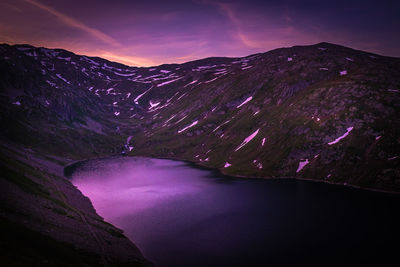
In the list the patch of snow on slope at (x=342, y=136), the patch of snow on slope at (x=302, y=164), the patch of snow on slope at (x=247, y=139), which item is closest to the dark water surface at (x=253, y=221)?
the patch of snow on slope at (x=302, y=164)

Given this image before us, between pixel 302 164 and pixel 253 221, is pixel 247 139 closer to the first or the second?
pixel 302 164

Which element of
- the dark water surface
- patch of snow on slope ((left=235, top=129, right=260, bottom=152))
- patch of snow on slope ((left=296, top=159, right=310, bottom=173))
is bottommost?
the dark water surface

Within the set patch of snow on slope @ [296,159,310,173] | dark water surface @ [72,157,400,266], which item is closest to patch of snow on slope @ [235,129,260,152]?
patch of snow on slope @ [296,159,310,173]

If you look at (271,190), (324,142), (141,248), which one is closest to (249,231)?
(141,248)

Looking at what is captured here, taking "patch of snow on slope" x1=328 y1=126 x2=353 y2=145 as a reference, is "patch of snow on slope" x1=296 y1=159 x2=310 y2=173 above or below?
below

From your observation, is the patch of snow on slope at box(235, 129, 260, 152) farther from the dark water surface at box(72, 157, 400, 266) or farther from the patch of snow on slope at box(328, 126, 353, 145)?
the patch of snow on slope at box(328, 126, 353, 145)

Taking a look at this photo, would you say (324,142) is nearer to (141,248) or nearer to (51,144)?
(141,248)

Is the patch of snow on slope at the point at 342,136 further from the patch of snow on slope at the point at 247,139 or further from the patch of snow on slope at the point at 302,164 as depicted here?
the patch of snow on slope at the point at 247,139

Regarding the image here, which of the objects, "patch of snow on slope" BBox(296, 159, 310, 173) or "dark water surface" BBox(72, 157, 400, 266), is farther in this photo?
"patch of snow on slope" BBox(296, 159, 310, 173)
